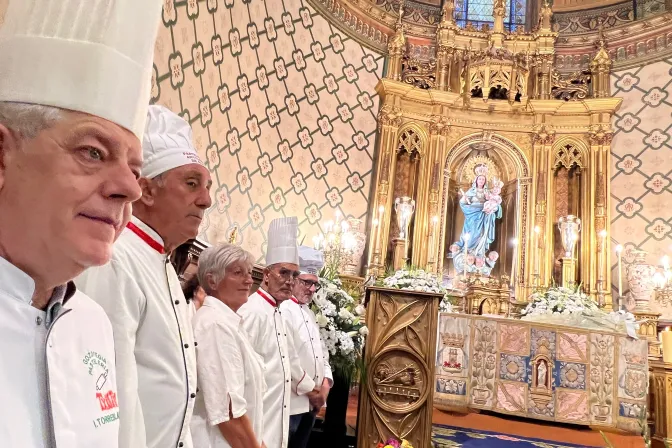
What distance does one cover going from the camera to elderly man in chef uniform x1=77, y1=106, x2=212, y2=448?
4.46 feet

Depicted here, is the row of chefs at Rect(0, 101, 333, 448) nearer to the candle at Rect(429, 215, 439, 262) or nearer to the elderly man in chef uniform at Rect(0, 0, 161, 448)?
the elderly man in chef uniform at Rect(0, 0, 161, 448)

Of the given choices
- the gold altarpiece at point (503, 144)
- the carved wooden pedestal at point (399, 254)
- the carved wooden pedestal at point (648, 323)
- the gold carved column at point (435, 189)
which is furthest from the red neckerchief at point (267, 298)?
the carved wooden pedestal at point (648, 323)

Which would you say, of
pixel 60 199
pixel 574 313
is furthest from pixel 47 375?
pixel 574 313

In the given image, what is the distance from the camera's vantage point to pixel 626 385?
620 cm

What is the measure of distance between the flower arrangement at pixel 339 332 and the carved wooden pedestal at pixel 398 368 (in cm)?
21

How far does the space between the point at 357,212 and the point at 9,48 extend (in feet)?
31.0

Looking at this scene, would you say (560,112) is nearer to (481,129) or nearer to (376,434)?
(481,129)

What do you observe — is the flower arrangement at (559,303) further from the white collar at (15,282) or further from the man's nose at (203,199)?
the white collar at (15,282)

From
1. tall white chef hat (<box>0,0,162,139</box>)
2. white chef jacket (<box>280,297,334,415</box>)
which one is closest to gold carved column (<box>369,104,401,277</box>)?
white chef jacket (<box>280,297,334,415</box>)

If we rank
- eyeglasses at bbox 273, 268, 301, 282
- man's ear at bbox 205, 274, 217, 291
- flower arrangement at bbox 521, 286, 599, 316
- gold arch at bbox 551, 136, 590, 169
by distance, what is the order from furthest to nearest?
gold arch at bbox 551, 136, 590, 169
flower arrangement at bbox 521, 286, 599, 316
eyeglasses at bbox 273, 268, 301, 282
man's ear at bbox 205, 274, 217, 291

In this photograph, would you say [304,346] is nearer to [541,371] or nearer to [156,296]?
[156,296]

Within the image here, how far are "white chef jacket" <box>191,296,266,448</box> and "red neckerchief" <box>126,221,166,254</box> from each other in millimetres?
504

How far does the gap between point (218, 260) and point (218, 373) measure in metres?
0.60

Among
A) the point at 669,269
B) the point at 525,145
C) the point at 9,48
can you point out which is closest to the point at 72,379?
the point at 9,48
